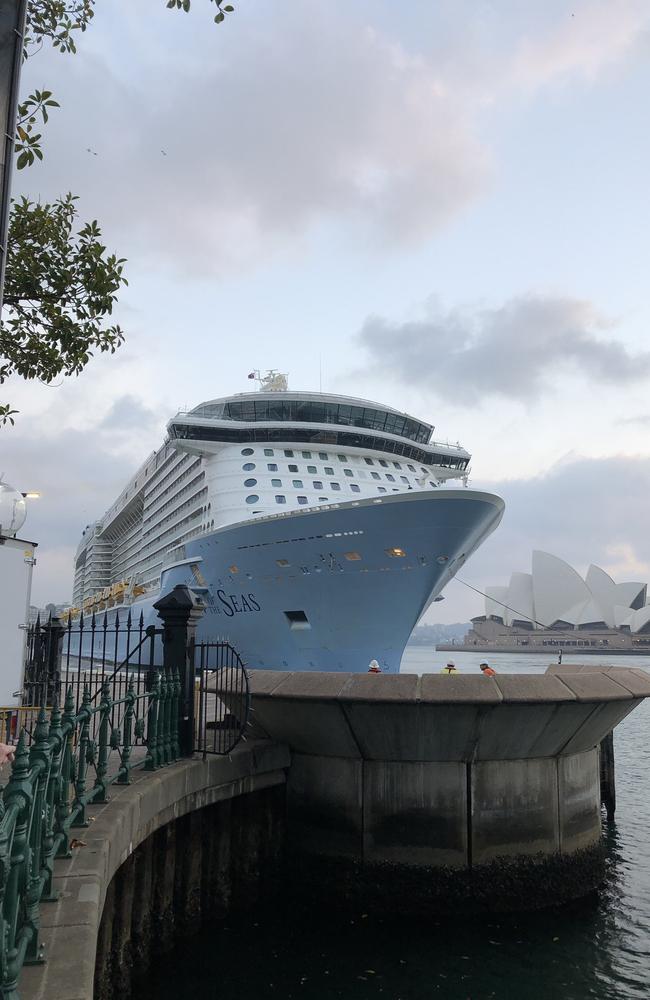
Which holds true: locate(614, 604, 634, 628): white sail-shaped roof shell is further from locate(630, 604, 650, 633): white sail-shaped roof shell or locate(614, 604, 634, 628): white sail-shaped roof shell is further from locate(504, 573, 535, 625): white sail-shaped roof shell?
locate(504, 573, 535, 625): white sail-shaped roof shell

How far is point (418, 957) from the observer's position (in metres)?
8.24

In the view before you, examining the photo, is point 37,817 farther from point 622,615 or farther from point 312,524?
point 622,615

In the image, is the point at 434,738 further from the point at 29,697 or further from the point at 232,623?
the point at 232,623

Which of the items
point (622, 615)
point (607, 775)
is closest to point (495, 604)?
point (622, 615)

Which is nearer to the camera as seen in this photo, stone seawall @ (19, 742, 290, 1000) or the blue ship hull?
stone seawall @ (19, 742, 290, 1000)

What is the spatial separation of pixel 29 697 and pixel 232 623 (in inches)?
580

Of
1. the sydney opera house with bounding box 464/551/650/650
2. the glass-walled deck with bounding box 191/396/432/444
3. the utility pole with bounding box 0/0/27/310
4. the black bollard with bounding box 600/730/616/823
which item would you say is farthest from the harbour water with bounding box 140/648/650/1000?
the sydney opera house with bounding box 464/551/650/650

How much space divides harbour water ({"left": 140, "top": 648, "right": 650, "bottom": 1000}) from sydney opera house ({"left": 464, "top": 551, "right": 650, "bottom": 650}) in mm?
93708

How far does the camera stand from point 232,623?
2770 cm

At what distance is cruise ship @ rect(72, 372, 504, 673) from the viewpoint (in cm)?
2420

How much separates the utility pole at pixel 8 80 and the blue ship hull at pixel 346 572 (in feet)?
68.5

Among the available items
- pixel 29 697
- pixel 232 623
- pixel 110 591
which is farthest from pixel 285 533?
pixel 110 591

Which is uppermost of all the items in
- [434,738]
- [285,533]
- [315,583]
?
[285,533]

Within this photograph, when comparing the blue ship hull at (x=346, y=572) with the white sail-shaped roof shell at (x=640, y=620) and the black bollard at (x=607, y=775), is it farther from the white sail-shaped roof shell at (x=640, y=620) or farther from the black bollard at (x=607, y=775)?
the white sail-shaped roof shell at (x=640, y=620)
